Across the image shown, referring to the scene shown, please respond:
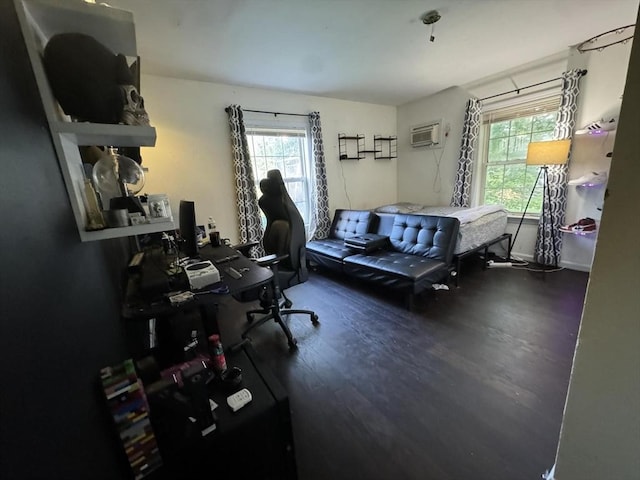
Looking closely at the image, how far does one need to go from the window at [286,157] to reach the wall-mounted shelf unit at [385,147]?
1476mm

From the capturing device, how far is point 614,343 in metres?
0.78

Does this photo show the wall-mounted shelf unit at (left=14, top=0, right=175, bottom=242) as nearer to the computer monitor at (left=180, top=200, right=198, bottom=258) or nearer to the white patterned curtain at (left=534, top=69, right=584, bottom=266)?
the computer monitor at (left=180, top=200, right=198, bottom=258)

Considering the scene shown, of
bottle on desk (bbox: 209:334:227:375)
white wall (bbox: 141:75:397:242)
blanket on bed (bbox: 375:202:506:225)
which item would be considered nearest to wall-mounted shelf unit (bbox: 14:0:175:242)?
bottle on desk (bbox: 209:334:227:375)

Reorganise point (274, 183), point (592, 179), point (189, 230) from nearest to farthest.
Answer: point (189, 230) < point (274, 183) < point (592, 179)

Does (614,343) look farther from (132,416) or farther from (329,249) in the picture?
(329,249)

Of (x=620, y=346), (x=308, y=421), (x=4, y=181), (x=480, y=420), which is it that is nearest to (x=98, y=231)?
(x=4, y=181)

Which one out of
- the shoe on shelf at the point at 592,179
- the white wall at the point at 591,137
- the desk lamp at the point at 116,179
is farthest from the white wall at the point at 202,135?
the shoe on shelf at the point at 592,179

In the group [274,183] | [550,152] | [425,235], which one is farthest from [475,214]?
[274,183]

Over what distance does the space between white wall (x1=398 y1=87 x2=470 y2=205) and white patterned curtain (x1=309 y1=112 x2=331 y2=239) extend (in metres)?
1.73

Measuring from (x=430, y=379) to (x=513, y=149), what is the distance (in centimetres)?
353

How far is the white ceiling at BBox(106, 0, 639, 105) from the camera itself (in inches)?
76.0

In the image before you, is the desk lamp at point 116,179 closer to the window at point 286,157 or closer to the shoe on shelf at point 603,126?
the window at point 286,157

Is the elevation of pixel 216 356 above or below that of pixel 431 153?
below

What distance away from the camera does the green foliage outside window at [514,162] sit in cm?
342
